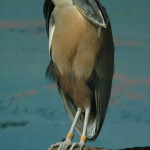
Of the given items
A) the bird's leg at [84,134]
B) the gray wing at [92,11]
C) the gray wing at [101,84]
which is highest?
the gray wing at [92,11]

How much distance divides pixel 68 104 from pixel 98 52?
0.42 m

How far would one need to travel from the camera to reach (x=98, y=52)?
2182 millimetres

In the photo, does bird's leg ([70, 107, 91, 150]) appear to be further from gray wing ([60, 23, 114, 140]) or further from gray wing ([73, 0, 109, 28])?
gray wing ([73, 0, 109, 28])

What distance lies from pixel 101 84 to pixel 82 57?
212 millimetres

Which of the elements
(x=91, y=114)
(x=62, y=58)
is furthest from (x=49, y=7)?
(x=91, y=114)

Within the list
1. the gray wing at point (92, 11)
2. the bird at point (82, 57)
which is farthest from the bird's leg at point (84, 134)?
the gray wing at point (92, 11)

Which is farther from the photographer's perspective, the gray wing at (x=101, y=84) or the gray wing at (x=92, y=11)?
the gray wing at (x=101, y=84)

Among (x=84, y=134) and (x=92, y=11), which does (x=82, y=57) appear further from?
(x=84, y=134)

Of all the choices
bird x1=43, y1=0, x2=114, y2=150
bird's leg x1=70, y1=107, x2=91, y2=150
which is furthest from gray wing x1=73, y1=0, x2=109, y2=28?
bird's leg x1=70, y1=107, x2=91, y2=150

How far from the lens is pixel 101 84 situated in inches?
88.8

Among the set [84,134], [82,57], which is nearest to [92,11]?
[82,57]

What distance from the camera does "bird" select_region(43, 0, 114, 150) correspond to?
2123 mm

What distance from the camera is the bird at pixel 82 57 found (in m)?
2.12

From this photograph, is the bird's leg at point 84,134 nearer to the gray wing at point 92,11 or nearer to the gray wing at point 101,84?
the gray wing at point 101,84
